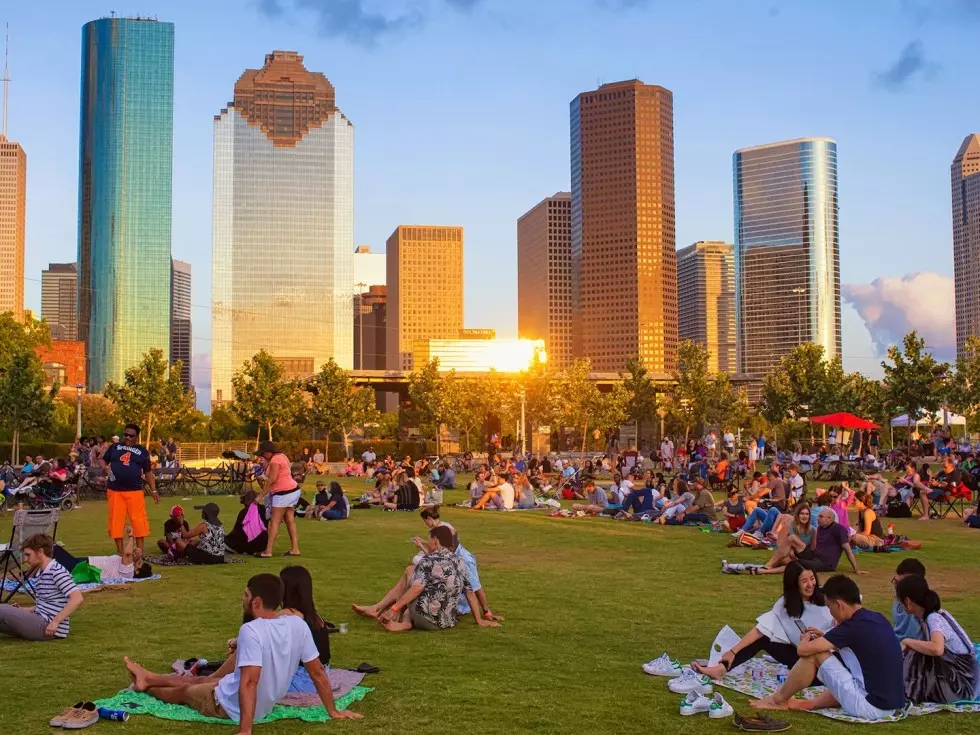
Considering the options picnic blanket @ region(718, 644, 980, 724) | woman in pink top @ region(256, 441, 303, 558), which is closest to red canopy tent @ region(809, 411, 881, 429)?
woman in pink top @ region(256, 441, 303, 558)

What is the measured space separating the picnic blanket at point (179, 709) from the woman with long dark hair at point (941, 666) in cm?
396

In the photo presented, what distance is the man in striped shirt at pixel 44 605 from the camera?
845 cm

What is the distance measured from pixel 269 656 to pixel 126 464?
7.25 metres

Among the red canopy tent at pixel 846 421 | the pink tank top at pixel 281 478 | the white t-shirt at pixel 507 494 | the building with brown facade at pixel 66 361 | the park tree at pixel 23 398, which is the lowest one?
the white t-shirt at pixel 507 494

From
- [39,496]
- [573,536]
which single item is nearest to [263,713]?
[573,536]

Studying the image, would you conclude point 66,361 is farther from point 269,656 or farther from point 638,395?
point 269,656

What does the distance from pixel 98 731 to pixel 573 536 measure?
12.6m

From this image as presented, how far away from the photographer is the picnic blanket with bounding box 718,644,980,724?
6527mm

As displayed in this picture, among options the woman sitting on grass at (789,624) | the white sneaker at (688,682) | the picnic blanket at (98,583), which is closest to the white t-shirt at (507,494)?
the picnic blanket at (98,583)

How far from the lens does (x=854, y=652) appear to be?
6.57 meters

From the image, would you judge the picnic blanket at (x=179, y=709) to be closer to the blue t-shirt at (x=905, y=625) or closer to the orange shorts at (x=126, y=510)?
the blue t-shirt at (x=905, y=625)

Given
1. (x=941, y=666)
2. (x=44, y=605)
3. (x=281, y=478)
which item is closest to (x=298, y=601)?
(x=44, y=605)

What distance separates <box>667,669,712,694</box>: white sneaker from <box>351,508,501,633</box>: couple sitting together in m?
2.59

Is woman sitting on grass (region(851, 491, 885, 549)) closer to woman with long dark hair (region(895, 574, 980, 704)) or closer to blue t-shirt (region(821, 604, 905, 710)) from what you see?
woman with long dark hair (region(895, 574, 980, 704))
